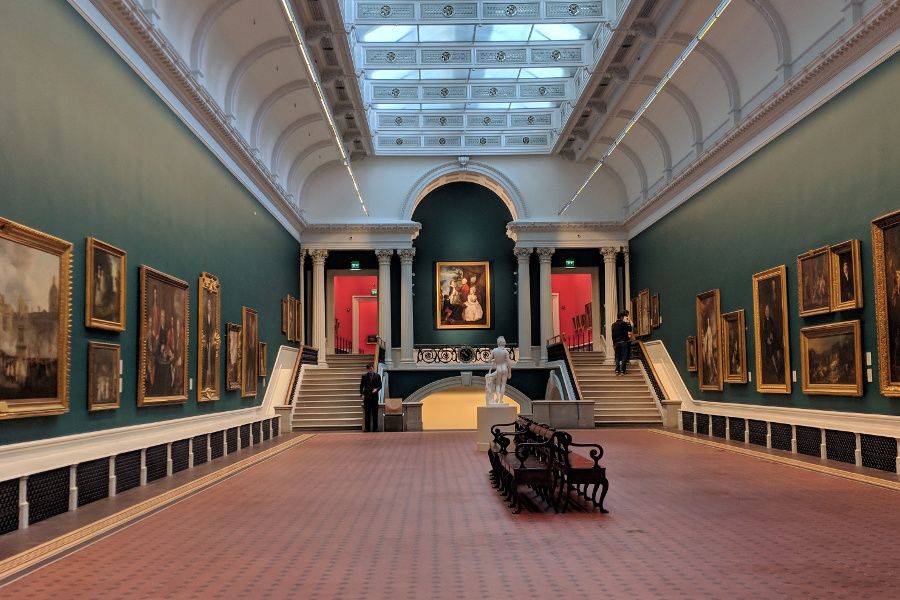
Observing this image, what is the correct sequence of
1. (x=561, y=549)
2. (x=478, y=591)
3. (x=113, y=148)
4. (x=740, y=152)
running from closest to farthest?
(x=478, y=591)
(x=561, y=549)
(x=113, y=148)
(x=740, y=152)

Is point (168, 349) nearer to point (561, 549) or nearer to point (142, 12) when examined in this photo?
point (142, 12)

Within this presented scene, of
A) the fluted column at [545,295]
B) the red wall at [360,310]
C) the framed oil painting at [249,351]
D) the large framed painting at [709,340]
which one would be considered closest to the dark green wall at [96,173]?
the framed oil painting at [249,351]

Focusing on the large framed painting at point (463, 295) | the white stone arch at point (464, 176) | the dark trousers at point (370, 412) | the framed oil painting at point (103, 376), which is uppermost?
the white stone arch at point (464, 176)

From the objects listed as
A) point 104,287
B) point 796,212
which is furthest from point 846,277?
point 104,287

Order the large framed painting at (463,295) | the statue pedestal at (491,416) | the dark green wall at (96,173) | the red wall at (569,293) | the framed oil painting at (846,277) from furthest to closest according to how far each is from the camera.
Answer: the red wall at (569,293), the large framed painting at (463,295), the statue pedestal at (491,416), the framed oil painting at (846,277), the dark green wall at (96,173)

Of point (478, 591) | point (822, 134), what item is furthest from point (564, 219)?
point (478, 591)

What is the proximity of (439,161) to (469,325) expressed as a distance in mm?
6406

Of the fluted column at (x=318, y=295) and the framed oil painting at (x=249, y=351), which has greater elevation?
the fluted column at (x=318, y=295)

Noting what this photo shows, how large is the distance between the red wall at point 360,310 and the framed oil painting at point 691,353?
859 inches

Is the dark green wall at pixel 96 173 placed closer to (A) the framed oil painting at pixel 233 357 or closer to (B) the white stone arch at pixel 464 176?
(A) the framed oil painting at pixel 233 357

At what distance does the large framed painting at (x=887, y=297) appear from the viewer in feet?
41.3

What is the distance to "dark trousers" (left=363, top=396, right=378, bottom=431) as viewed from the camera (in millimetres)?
24484

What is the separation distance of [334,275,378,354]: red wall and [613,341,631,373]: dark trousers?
18.5m

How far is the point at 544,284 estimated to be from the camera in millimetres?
31312
